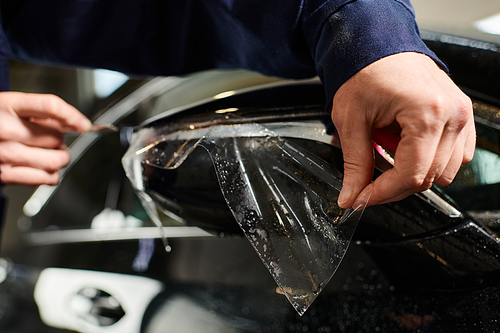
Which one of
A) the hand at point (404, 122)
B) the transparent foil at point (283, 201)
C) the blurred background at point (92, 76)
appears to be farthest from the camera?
the blurred background at point (92, 76)

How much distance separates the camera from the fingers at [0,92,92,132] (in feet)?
1.88

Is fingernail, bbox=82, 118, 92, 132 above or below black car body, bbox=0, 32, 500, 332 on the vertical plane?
above

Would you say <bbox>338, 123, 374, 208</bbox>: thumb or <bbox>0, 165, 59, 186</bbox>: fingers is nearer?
<bbox>338, 123, 374, 208</bbox>: thumb

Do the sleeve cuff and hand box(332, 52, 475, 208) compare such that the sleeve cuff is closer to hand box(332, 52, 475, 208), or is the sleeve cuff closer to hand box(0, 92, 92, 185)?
hand box(332, 52, 475, 208)

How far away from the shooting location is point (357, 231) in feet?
1.60

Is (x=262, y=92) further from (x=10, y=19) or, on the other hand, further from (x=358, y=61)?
(x=10, y=19)

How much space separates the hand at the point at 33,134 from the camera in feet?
1.90

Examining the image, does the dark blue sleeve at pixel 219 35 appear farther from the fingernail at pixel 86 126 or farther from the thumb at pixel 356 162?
the fingernail at pixel 86 126

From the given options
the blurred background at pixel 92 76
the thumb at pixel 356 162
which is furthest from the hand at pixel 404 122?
the blurred background at pixel 92 76

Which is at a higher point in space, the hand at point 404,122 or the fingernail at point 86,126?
the hand at point 404,122

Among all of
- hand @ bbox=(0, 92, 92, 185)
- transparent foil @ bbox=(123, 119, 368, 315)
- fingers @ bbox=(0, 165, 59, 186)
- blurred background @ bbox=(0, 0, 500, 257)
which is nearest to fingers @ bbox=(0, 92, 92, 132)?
hand @ bbox=(0, 92, 92, 185)

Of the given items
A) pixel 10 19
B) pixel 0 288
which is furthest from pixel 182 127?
pixel 0 288

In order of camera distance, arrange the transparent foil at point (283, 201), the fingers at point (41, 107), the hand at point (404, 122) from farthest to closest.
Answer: the fingers at point (41, 107) < the transparent foil at point (283, 201) < the hand at point (404, 122)

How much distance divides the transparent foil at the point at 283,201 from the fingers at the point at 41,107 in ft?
0.80
